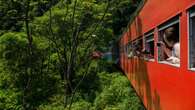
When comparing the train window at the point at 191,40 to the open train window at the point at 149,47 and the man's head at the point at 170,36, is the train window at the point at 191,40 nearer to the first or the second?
the man's head at the point at 170,36

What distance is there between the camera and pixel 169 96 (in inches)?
262

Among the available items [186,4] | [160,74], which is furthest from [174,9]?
[160,74]

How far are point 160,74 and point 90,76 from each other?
18665 mm

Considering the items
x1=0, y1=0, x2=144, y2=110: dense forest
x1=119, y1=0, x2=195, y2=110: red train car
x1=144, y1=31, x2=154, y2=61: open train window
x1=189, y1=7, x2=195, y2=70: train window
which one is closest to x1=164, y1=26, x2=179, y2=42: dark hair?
x1=119, y1=0, x2=195, y2=110: red train car

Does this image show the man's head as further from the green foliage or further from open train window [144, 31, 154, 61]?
the green foliage

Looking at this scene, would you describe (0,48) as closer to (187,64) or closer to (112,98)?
(112,98)

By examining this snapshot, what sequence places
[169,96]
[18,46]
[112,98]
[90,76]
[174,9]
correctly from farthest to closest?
[90,76] < [18,46] < [112,98] < [169,96] < [174,9]

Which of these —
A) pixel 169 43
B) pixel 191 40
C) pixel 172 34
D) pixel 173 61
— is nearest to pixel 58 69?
pixel 169 43

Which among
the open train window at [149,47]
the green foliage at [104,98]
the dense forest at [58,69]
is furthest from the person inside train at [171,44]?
the dense forest at [58,69]

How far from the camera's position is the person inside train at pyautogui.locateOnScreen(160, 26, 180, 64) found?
6198 millimetres

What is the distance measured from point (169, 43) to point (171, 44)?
0.10m

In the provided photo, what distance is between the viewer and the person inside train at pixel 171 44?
20.3 ft

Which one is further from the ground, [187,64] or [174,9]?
[174,9]

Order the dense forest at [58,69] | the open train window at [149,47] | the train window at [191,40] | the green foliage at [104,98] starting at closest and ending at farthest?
the train window at [191,40], the open train window at [149,47], the green foliage at [104,98], the dense forest at [58,69]
